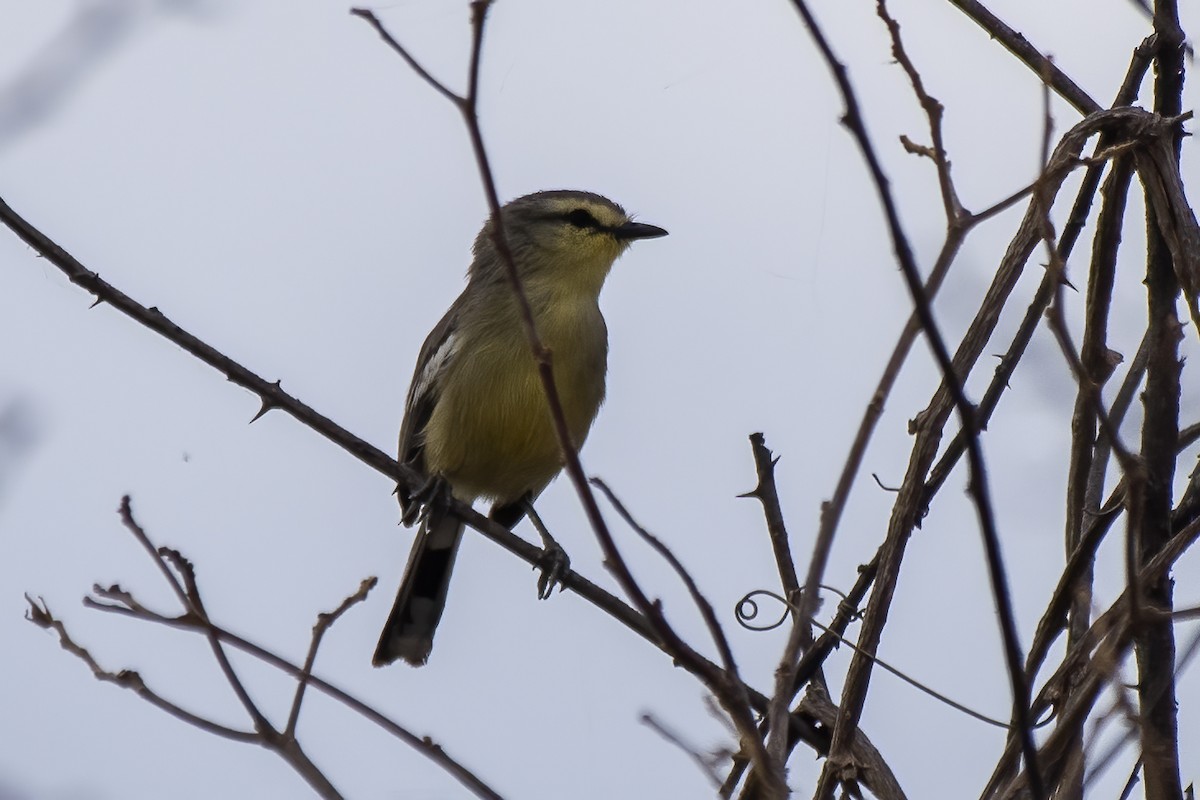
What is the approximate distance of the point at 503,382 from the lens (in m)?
6.20

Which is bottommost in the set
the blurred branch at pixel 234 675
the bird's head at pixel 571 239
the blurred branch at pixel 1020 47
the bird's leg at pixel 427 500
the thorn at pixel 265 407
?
the blurred branch at pixel 234 675

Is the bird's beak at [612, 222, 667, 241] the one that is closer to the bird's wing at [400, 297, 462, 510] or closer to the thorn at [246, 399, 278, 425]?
the bird's wing at [400, 297, 462, 510]

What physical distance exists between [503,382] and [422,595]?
143cm

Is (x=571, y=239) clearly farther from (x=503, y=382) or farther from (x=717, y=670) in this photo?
(x=717, y=670)

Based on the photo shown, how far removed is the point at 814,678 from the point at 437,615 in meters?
3.65

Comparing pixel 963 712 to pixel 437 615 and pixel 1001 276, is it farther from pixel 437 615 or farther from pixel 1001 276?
pixel 437 615

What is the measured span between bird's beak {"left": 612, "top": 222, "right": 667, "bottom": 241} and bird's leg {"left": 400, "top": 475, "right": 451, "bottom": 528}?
160 centimetres

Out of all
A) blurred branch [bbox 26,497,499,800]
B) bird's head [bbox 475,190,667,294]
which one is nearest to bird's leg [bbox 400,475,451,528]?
bird's head [bbox 475,190,667,294]

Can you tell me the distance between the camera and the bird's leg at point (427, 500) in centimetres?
→ 584

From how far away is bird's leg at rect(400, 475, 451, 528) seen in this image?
5838mm

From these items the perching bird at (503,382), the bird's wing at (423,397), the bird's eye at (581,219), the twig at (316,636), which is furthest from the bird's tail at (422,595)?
the twig at (316,636)

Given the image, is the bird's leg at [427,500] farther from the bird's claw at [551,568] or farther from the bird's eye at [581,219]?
the bird's eye at [581,219]

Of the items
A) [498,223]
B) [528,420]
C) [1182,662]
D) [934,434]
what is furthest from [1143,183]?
[528,420]

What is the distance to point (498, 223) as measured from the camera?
7.62ft
